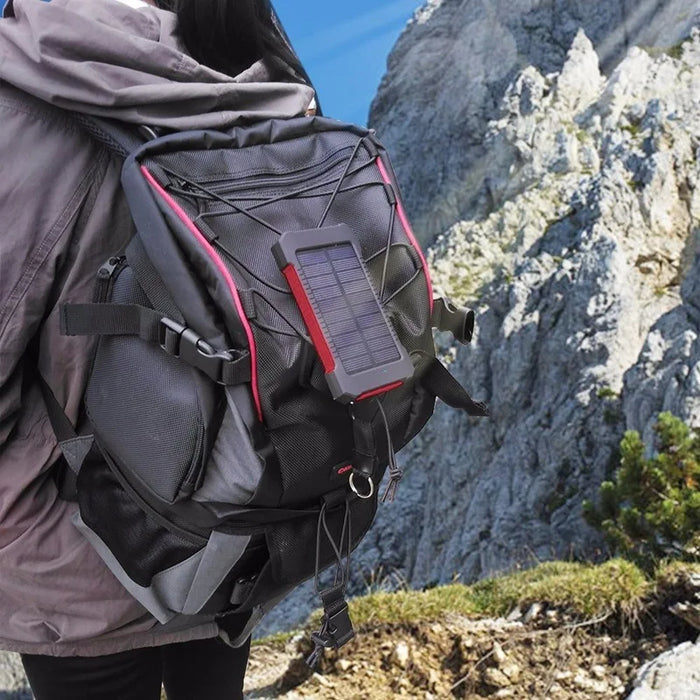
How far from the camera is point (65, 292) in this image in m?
1.56

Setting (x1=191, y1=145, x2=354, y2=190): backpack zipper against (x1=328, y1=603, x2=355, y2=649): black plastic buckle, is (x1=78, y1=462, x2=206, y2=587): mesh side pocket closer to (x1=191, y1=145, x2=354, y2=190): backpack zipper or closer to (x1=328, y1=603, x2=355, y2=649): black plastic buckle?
(x1=328, y1=603, x2=355, y2=649): black plastic buckle

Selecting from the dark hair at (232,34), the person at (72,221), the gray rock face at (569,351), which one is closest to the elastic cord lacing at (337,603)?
the person at (72,221)

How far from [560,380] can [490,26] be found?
4225 centimetres

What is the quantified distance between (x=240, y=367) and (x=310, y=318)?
17cm

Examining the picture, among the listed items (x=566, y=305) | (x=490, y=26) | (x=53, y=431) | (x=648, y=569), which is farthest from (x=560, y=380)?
(x=490, y=26)

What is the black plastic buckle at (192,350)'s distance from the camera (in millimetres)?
1355

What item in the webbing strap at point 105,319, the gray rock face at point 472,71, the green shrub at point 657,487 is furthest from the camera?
the gray rock face at point 472,71

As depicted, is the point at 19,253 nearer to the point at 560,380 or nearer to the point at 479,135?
the point at 560,380

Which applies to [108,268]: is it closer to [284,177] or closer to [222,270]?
[222,270]

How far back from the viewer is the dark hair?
1.70m

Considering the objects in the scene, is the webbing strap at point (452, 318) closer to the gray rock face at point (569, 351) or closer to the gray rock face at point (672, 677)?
the gray rock face at point (672, 677)

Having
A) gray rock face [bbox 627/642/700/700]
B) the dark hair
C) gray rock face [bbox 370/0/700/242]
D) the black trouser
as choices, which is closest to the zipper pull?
the dark hair

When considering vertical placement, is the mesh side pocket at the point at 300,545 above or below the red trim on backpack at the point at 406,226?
below

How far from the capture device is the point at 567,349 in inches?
1243
